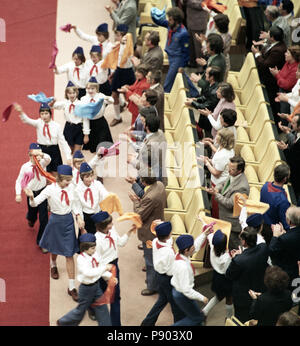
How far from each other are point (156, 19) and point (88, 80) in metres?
1.55

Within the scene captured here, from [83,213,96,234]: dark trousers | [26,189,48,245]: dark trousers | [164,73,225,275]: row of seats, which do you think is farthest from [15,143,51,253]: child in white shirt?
[164,73,225,275]: row of seats

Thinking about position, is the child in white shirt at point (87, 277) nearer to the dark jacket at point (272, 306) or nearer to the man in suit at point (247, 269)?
the man in suit at point (247, 269)

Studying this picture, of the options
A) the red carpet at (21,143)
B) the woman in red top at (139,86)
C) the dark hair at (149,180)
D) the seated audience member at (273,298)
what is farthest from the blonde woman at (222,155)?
the red carpet at (21,143)

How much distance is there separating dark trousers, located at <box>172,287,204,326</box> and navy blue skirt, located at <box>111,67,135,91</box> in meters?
4.28

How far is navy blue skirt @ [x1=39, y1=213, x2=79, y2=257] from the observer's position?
7.45 m

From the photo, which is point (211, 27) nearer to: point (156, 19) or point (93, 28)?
point (156, 19)

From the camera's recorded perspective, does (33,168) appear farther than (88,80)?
No

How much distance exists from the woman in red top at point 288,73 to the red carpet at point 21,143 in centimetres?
346

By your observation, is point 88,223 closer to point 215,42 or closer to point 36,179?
point 36,179

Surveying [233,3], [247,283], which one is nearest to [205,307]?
[247,283]

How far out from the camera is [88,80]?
370 inches

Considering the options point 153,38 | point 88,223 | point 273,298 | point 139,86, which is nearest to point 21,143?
point 139,86

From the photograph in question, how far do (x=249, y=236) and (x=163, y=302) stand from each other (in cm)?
117

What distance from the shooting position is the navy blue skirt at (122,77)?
9992 mm
